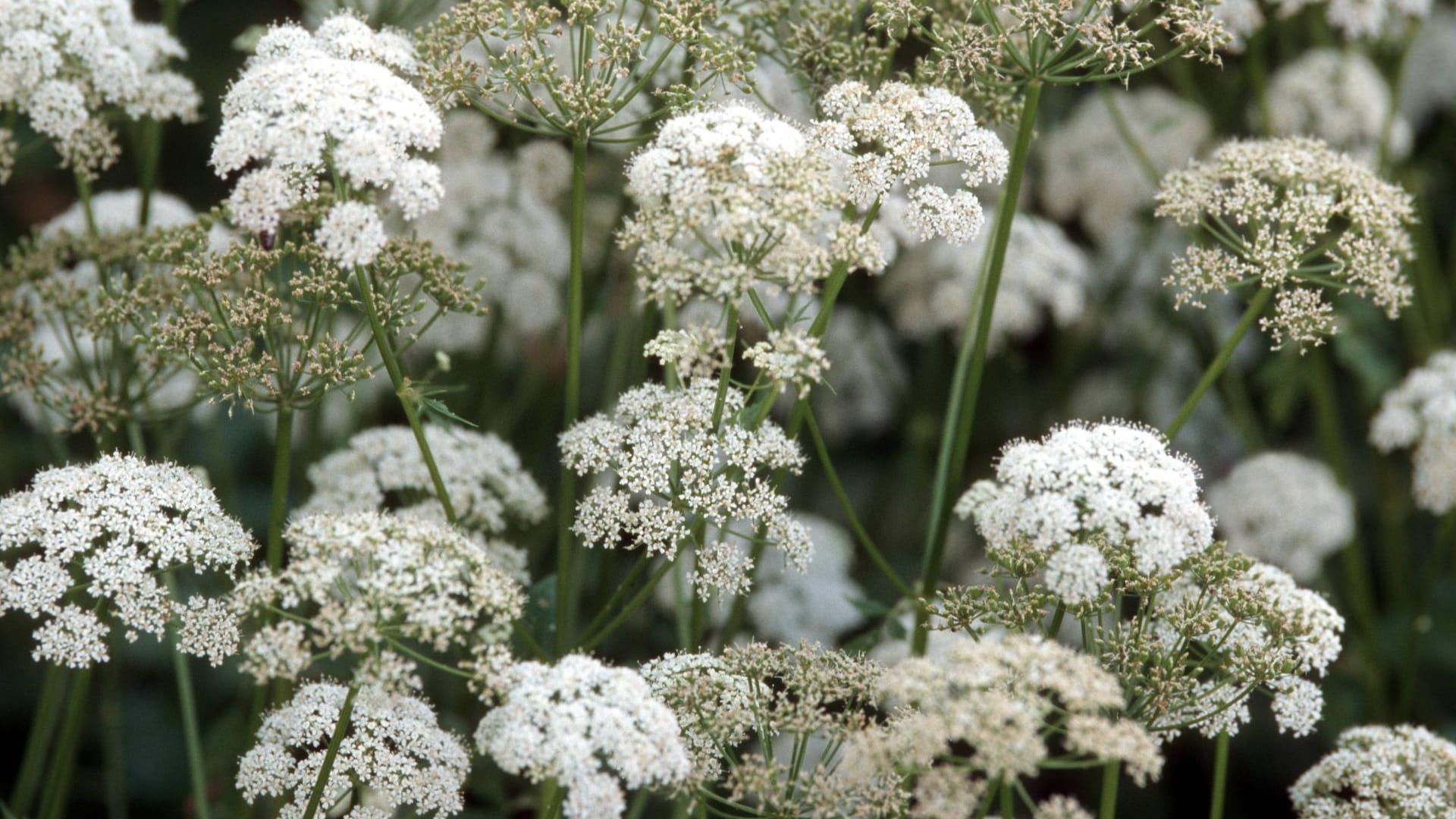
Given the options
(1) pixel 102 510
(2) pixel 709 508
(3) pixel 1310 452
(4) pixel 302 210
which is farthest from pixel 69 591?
(3) pixel 1310 452

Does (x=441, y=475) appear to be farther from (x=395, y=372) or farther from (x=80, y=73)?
(x=80, y=73)

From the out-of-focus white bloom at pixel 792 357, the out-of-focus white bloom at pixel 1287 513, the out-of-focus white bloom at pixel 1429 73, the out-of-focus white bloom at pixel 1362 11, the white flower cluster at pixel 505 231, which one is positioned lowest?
the out-of-focus white bloom at pixel 792 357

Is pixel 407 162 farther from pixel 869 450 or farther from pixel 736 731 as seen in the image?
pixel 869 450

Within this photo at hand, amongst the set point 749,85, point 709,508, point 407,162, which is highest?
point 749,85

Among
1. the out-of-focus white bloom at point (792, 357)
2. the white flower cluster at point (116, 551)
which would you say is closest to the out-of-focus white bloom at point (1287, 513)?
the out-of-focus white bloom at point (792, 357)

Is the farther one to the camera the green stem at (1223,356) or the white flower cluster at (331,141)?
the green stem at (1223,356)

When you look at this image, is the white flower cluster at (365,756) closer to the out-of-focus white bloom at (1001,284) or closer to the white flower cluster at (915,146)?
the white flower cluster at (915,146)

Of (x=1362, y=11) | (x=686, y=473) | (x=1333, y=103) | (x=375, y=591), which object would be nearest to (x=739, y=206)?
(x=686, y=473)
